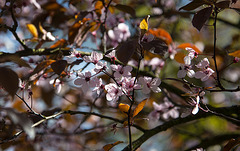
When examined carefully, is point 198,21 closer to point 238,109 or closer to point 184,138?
point 238,109

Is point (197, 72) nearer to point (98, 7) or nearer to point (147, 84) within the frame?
point (147, 84)

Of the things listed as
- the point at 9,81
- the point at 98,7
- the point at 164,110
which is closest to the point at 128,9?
the point at 98,7

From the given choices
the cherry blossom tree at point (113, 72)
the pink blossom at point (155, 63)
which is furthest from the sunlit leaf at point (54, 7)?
the pink blossom at point (155, 63)

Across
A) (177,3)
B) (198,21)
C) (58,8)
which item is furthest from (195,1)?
(177,3)

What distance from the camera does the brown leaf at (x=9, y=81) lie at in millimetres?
546

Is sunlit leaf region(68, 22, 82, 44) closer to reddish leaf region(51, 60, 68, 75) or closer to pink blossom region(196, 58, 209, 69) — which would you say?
reddish leaf region(51, 60, 68, 75)

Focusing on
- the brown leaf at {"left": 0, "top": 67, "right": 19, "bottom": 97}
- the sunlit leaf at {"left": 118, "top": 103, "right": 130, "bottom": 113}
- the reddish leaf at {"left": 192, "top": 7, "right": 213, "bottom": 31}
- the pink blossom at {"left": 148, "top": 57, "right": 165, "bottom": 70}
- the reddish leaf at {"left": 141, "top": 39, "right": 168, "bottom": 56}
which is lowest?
the pink blossom at {"left": 148, "top": 57, "right": 165, "bottom": 70}

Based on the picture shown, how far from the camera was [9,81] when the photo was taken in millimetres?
550

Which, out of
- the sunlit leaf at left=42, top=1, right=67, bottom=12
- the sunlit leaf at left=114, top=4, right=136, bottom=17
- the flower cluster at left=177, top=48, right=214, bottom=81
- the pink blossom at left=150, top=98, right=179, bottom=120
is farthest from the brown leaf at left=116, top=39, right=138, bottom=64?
the sunlit leaf at left=42, top=1, right=67, bottom=12

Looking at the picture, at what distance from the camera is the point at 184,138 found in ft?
6.47

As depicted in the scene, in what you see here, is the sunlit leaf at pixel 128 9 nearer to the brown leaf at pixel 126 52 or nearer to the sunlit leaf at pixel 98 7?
the sunlit leaf at pixel 98 7

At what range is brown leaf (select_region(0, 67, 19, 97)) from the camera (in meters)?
0.55

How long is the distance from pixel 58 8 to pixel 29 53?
0.36m

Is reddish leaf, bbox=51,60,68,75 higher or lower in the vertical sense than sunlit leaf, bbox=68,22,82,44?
higher
